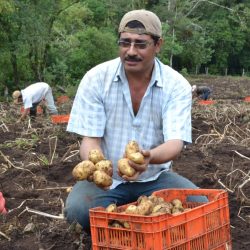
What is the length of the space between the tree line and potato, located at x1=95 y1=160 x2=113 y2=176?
621 inches

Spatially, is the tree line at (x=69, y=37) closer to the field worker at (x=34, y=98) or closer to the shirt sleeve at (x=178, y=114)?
the field worker at (x=34, y=98)

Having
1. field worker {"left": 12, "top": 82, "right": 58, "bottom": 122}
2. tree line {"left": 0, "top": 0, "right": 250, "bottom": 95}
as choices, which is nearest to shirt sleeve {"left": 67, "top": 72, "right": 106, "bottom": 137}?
field worker {"left": 12, "top": 82, "right": 58, "bottom": 122}

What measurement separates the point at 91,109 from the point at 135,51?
473 millimetres

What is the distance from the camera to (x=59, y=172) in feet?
22.5

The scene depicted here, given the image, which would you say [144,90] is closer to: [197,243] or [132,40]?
[132,40]

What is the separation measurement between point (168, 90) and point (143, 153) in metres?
0.62

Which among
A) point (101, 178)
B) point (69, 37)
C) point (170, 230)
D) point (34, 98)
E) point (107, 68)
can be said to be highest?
point (69, 37)

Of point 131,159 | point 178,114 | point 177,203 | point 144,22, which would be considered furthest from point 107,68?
point 177,203

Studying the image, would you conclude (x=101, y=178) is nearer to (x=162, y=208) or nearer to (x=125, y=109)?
(x=162, y=208)

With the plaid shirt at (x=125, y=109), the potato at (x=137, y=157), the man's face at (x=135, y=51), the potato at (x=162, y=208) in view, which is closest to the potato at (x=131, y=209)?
the potato at (x=162, y=208)

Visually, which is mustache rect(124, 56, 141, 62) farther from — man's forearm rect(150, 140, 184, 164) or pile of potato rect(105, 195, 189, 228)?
pile of potato rect(105, 195, 189, 228)

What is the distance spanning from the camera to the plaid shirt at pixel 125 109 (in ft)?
A: 12.8

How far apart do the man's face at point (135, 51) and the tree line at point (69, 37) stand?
1551cm

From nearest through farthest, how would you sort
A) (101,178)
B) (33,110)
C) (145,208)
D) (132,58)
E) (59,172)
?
(145,208) < (101,178) < (132,58) < (59,172) < (33,110)
